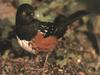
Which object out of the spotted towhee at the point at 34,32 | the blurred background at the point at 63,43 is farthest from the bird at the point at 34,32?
the blurred background at the point at 63,43

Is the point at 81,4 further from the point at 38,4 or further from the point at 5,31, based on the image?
the point at 5,31

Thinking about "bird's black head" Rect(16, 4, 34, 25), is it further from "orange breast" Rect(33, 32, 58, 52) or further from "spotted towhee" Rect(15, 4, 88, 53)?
"orange breast" Rect(33, 32, 58, 52)

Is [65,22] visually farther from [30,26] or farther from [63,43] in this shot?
[63,43]

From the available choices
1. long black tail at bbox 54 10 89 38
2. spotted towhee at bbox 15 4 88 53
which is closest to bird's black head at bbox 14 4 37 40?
spotted towhee at bbox 15 4 88 53

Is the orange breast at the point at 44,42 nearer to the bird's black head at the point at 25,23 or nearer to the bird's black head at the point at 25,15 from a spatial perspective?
the bird's black head at the point at 25,23

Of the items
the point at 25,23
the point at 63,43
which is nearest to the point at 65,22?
the point at 25,23
